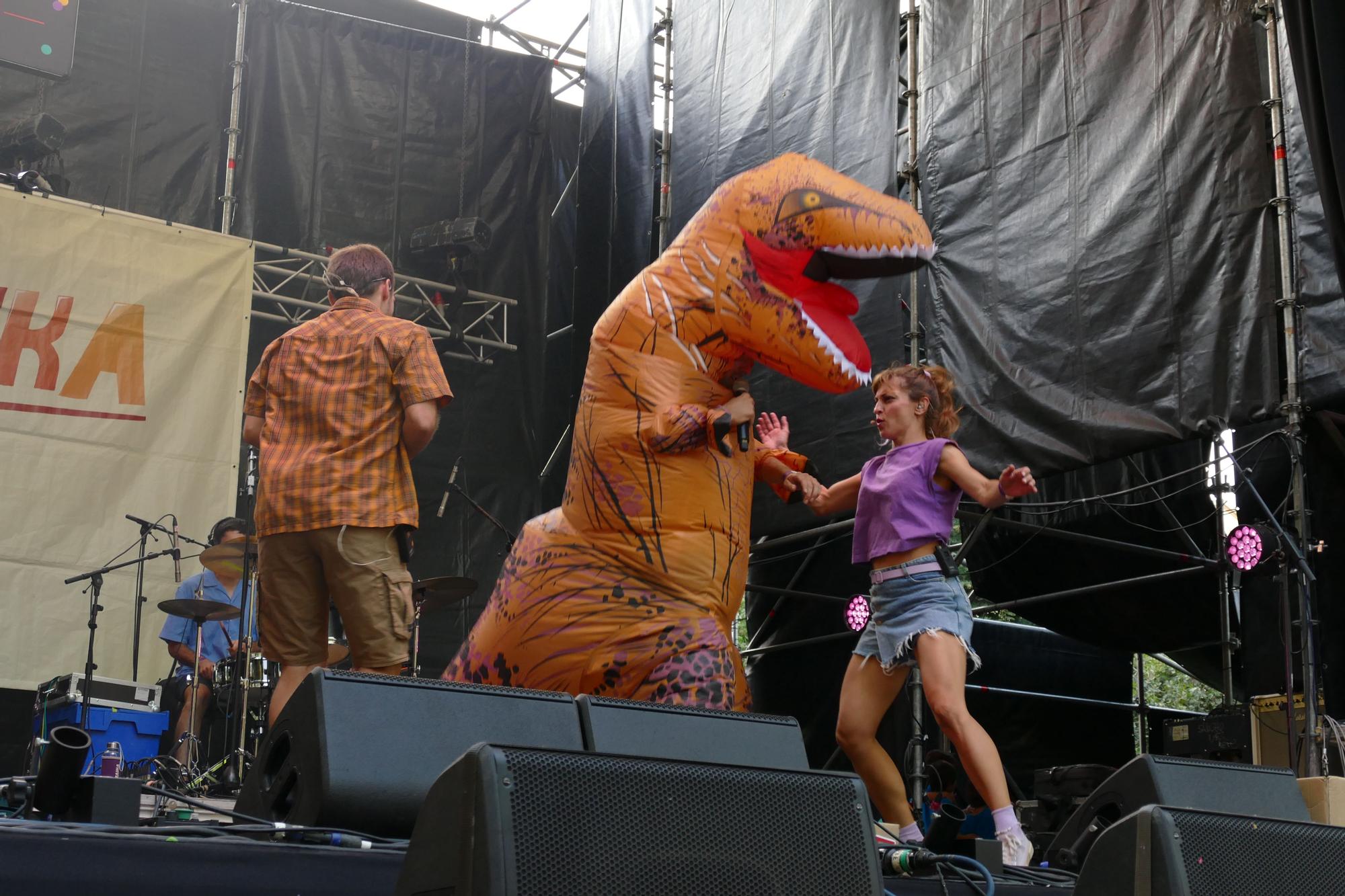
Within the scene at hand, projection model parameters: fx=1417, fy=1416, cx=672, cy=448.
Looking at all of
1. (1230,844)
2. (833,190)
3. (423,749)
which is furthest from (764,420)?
(1230,844)

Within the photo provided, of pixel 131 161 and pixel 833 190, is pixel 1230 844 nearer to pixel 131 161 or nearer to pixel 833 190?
pixel 833 190

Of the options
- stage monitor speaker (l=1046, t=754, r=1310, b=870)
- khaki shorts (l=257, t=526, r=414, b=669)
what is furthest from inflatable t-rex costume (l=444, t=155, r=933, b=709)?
stage monitor speaker (l=1046, t=754, r=1310, b=870)

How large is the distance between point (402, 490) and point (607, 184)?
5711 millimetres

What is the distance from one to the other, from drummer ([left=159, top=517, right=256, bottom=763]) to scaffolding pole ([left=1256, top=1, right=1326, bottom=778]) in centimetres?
501

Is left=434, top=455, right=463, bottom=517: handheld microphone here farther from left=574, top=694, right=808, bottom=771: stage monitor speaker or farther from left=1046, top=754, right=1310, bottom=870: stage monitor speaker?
left=574, top=694, right=808, bottom=771: stage monitor speaker

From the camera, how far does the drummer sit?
7637mm

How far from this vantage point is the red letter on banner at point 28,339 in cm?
741

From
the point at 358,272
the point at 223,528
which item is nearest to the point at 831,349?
the point at 358,272

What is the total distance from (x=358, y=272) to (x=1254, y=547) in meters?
3.73

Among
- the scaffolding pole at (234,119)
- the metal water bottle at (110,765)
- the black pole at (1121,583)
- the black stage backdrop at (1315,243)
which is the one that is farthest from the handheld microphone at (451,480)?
the black stage backdrop at (1315,243)

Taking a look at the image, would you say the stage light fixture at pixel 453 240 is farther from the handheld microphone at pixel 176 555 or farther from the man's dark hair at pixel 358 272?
the man's dark hair at pixel 358 272

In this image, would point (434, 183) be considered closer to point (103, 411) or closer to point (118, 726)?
point (103, 411)

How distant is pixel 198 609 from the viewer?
23.9 ft

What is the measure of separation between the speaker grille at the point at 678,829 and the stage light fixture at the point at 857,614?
19.1 ft
